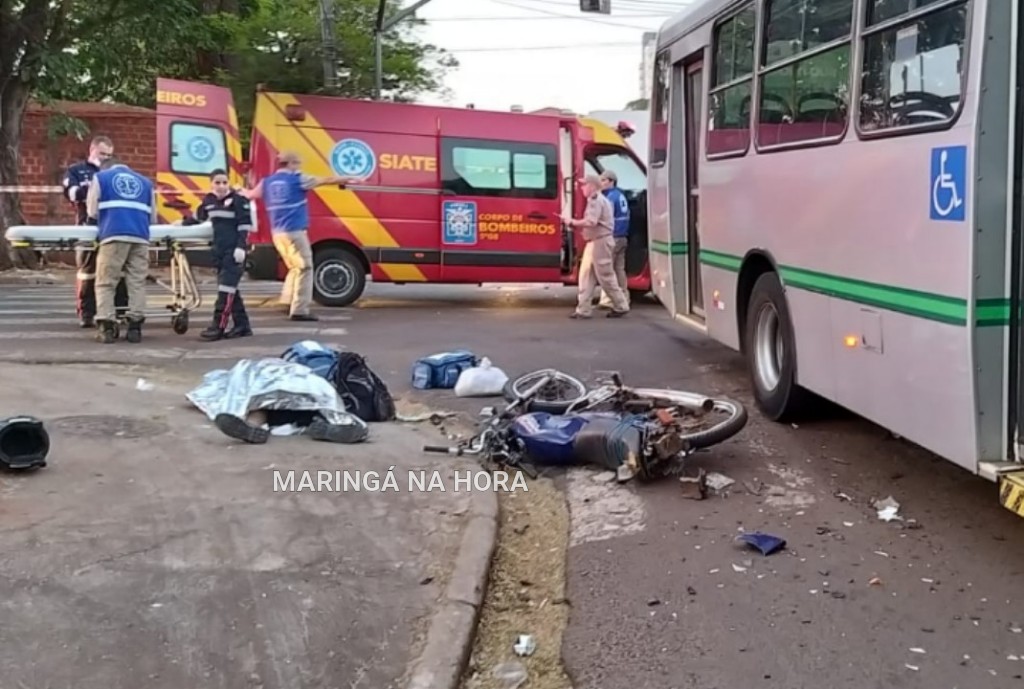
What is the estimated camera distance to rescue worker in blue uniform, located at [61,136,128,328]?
450 inches

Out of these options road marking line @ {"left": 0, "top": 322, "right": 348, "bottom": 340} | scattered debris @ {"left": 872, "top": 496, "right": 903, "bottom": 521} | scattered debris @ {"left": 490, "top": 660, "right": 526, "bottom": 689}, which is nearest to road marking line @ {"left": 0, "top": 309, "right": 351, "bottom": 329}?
road marking line @ {"left": 0, "top": 322, "right": 348, "bottom": 340}

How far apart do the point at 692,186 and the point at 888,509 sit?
4622 millimetres

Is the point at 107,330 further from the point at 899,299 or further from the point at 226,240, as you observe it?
the point at 899,299

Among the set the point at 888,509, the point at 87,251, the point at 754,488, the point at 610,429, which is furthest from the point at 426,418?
the point at 87,251

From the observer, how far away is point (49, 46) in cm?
1817

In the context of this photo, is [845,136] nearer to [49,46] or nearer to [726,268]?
[726,268]

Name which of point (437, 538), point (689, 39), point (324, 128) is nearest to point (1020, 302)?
point (437, 538)

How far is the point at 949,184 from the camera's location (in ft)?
15.8

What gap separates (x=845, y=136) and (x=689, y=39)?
3.63 m

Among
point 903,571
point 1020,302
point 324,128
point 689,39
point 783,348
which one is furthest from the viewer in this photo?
point 324,128

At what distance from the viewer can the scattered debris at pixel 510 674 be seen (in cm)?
405

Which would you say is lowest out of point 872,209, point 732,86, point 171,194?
point 872,209

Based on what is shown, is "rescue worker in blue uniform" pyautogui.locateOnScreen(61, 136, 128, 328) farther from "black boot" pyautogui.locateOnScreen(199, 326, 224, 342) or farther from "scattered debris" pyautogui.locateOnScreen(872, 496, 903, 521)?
"scattered debris" pyautogui.locateOnScreen(872, 496, 903, 521)

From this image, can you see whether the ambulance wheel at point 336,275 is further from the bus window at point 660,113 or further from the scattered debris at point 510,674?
the scattered debris at point 510,674
